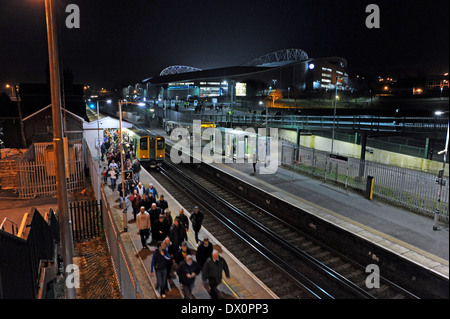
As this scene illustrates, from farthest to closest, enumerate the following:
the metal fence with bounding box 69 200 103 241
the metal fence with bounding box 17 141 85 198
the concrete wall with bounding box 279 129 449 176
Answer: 1. the metal fence with bounding box 17 141 85 198
2. the concrete wall with bounding box 279 129 449 176
3. the metal fence with bounding box 69 200 103 241

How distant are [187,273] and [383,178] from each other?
34.7ft

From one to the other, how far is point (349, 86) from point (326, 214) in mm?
57306

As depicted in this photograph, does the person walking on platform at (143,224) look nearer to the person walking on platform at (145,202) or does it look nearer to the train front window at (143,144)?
the person walking on platform at (145,202)

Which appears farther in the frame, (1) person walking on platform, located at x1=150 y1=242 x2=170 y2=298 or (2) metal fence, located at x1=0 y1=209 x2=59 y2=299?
(1) person walking on platform, located at x1=150 y1=242 x2=170 y2=298

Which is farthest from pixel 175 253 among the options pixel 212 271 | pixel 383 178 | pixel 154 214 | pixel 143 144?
pixel 143 144

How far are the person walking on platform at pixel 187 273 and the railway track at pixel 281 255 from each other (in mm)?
2932

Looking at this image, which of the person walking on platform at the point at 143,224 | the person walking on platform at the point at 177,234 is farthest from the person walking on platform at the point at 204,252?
the person walking on platform at the point at 143,224

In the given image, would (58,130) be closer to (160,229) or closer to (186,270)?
(186,270)

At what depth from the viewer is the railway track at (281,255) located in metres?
8.89

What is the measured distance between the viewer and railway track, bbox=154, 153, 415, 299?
8892mm

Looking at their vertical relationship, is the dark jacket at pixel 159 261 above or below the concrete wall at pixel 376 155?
below

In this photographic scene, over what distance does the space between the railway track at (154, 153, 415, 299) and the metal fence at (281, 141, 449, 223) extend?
3.69 m

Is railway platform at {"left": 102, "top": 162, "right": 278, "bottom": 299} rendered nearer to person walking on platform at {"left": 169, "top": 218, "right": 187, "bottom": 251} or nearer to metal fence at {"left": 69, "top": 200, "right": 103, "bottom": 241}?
person walking on platform at {"left": 169, "top": 218, "right": 187, "bottom": 251}

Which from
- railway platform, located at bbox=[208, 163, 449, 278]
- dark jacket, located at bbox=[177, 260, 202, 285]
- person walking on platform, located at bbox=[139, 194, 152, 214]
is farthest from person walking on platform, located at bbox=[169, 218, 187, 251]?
railway platform, located at bbox=[208, 163, 449, 278]
